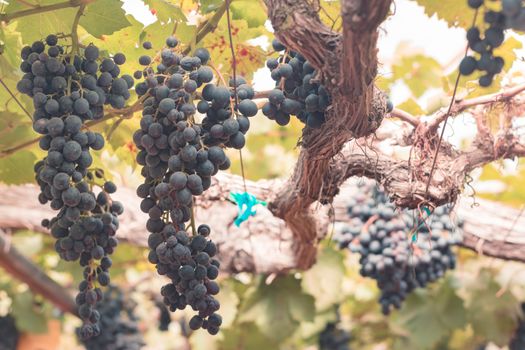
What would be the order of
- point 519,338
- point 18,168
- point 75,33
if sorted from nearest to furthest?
point 75,33, point 18,168, point 519,338

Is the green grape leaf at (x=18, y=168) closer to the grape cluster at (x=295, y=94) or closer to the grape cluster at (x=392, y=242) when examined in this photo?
the grape cluster at (x=295, y=94)

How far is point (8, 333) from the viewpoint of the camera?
12.9 ft

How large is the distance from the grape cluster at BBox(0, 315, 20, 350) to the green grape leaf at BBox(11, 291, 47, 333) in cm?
6

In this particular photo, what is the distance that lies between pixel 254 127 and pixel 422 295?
1.22 m

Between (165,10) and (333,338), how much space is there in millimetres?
2372

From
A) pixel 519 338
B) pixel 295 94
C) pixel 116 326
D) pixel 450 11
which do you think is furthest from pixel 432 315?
pixel 295 94

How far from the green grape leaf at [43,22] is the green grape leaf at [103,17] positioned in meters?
0.03

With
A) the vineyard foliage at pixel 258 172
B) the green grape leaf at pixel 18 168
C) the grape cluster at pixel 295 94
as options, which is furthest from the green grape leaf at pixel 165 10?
the green grape leaf at pixel 18 168

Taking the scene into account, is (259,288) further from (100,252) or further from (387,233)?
(100,252)

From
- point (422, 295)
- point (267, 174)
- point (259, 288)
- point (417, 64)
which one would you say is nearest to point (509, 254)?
point (422, 295)

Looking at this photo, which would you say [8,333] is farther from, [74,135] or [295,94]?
[295,94]

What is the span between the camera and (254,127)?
3928 millimetres

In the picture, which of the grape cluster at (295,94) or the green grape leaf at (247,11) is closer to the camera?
the grape cluster at (295,94)

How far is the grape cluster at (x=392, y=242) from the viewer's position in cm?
284
